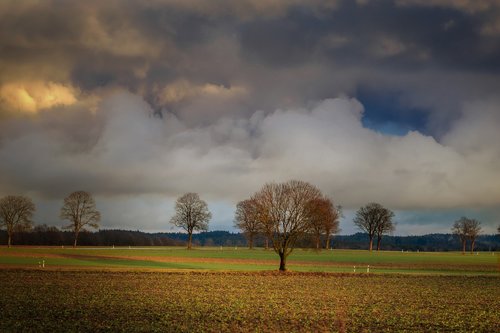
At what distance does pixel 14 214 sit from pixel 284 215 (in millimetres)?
93485

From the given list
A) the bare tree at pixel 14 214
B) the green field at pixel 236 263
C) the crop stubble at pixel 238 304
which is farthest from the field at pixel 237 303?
the bare tree at pixel 14 214

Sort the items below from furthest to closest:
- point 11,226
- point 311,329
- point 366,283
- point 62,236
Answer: point 62,236 → point 11,226 → point 366,283 → point 311,329

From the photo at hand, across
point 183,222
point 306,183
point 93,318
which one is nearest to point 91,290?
point 93,318

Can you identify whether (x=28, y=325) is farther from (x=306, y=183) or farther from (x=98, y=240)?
(x=98, y=240)

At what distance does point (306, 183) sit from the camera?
6850 centimetres

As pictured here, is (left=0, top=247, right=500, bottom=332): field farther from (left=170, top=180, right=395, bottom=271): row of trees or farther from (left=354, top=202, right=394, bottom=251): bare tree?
(left=354, top=202, right=394, bottom=251): bare tree

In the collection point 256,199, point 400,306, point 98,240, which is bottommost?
point 98,240

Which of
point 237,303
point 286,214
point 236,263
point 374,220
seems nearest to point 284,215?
point 286,214

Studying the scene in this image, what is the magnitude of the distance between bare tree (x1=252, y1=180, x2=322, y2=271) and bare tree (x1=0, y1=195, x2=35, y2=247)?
88024mm

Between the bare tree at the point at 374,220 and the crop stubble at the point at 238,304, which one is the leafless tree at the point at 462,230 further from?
the crop stubble at the point at 238,304

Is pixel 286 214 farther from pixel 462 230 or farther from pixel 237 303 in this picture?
pixel 462 230

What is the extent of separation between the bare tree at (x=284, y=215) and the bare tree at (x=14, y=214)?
88024 mm

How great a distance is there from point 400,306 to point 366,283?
17564 mm

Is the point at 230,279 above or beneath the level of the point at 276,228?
beneath
